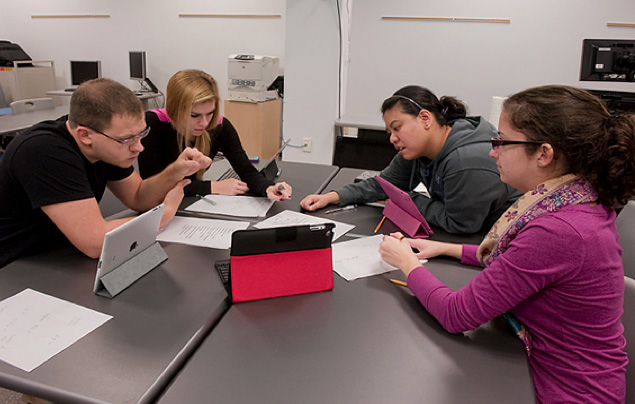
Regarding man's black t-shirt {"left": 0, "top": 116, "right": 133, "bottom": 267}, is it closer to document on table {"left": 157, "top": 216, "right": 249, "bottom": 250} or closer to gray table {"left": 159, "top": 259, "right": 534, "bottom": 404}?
document on table {"left": 157, "top": 216, "right": 249, "bottom": 250}

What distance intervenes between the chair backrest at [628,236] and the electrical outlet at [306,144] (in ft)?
8.70

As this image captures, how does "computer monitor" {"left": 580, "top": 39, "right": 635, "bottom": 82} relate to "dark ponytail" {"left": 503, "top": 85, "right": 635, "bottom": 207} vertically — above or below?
above

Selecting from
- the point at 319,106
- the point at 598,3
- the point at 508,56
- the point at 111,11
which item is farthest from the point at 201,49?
the point at 598,3

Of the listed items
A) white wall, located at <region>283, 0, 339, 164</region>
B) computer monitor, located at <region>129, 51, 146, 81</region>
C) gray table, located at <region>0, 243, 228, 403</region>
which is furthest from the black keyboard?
computer monitor, located at <region>129, 51, 146, 81</region>

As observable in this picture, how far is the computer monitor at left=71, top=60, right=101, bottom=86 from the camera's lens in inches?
223

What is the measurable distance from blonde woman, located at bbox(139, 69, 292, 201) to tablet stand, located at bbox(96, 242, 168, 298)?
2.19ft

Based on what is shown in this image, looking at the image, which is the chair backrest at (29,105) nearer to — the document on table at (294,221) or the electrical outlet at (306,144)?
the electrical outlet at (306,144)

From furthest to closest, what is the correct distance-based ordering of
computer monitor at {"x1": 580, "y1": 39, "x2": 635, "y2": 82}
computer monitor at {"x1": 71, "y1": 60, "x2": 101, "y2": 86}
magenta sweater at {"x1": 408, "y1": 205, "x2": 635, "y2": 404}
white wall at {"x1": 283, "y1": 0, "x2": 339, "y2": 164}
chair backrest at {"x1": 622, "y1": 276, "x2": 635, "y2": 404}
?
computer monitor at {"x1": 71, "y1": 60, "x2": 101, "y2": 86}, white wall at {"x1": 283, "y1": 0, "x2": 339, "y2": 164}, computer monitor at {"x1": 580, "y1": 39, "x2": 635, "y2": 82}, chair backrest at {"x1": 622, "y1": 276, "x2": 635, "y2": 404}, magenta sweater at {"x1": 408, "y1": 205, "x2": 635, "y2": 404}

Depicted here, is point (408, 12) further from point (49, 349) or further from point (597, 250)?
point (49, 349)

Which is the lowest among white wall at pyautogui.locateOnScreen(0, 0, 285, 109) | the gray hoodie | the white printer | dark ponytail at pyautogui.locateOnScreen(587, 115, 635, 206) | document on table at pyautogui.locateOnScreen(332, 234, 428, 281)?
document on table at pyautogui.locateOnScreen(332, 234, 428, 281)

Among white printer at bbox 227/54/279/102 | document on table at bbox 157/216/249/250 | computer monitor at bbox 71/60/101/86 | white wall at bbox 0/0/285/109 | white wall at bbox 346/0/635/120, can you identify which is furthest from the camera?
computer monitor at bbox 71/60/101/86

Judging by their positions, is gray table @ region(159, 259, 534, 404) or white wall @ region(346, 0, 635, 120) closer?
gray table @ region(159, 259, 534, 404)

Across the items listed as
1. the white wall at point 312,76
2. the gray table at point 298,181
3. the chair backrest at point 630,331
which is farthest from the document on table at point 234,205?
the white wall at point 312,76

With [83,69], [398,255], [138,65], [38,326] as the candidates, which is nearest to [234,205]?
[398,255]
